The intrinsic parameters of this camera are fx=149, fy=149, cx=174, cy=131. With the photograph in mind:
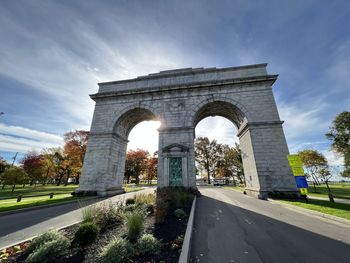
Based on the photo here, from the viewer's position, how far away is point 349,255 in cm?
389

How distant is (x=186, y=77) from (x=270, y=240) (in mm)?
16684

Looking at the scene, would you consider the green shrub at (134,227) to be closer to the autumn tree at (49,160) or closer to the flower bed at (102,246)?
the flower bed at (102,246)

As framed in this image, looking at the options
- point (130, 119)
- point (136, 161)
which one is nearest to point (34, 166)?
point (136, 161)

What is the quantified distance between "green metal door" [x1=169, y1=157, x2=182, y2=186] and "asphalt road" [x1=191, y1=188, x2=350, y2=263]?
25.3 feet

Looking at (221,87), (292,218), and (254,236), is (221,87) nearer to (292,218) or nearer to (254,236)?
(292,218)

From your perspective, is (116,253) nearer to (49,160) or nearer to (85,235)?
(85,235)

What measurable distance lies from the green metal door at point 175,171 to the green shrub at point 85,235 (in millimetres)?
11157

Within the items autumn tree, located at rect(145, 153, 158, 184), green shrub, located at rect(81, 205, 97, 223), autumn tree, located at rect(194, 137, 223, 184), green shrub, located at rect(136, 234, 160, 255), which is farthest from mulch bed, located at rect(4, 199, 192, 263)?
autumn tree, located at rect(145, 153, 158, 184)

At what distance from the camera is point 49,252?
3365 mm

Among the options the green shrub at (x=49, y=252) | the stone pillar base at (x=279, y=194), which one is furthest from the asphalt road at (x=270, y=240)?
the stone pillar base at (x=279, y=194)

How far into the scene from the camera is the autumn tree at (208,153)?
4659 cm

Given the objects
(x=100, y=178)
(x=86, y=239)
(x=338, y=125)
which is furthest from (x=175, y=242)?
(x=338, y=125)

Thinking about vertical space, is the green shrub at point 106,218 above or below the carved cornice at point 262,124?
below

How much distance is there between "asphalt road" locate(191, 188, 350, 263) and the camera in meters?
3.84
